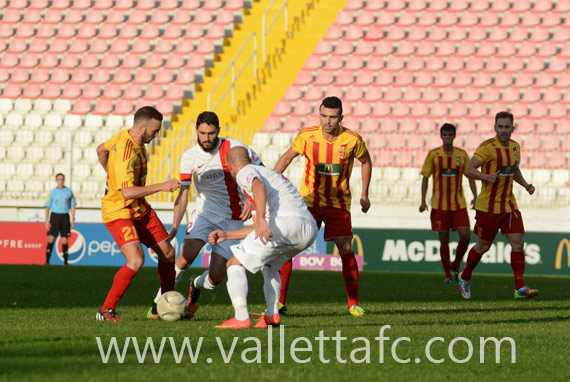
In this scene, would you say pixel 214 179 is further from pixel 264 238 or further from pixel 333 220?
pixel 264 238

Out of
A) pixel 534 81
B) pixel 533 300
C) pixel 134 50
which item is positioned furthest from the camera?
pixel 134 50

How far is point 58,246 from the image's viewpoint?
758 inches

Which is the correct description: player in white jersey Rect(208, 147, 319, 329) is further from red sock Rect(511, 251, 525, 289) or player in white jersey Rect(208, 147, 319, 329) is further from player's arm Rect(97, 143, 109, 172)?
red sock Rect(511, 251, 525, 289)

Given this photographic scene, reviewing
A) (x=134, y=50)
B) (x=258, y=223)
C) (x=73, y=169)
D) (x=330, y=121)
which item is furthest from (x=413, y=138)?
(x=258, y=223)

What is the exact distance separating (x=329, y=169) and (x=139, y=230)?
6.90 ft

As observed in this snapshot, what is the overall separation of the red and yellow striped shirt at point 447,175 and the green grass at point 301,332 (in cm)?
185

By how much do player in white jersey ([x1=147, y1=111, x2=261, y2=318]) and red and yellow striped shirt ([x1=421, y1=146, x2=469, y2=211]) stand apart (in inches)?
241

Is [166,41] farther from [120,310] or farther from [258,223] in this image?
[258,223]

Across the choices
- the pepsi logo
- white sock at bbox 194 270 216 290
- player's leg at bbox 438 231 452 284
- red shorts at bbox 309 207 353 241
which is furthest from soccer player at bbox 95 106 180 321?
the pepsi logo

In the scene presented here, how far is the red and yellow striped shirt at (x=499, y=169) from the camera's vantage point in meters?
11.2

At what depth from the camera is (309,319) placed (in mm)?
8156

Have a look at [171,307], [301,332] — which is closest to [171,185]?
[171,307]

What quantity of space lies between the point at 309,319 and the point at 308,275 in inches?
299

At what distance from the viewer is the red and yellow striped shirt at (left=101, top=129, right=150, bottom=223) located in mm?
7750
